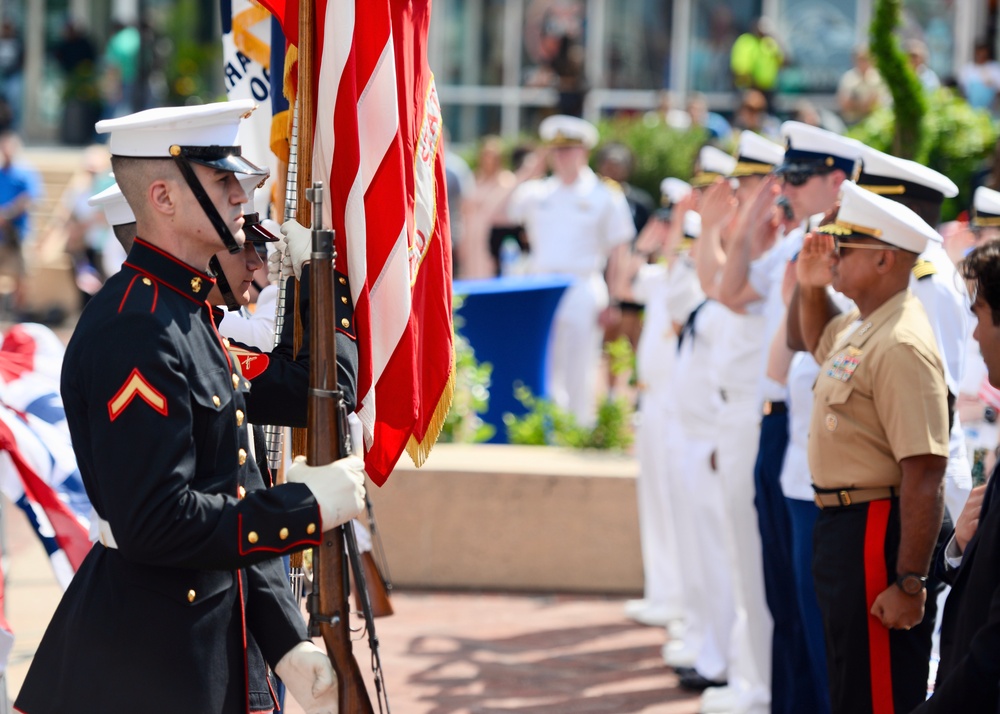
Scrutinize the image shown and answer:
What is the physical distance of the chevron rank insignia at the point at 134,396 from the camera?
276 centimetres

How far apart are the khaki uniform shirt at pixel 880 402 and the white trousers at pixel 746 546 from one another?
4.40 ft

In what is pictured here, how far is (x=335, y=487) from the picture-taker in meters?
2.93

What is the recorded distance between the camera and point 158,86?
2238 cm

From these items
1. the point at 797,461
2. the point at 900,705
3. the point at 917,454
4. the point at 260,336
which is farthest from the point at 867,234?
the point at 260,336

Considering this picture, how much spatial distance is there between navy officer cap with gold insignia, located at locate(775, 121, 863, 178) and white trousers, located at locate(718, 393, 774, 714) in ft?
3.01

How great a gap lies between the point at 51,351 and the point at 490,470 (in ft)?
10.2

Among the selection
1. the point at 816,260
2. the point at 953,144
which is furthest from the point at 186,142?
the point at 953,144

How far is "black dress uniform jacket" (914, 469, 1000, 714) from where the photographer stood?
282 centimetres

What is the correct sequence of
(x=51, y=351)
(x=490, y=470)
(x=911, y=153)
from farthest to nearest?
(x=911, y=153) → (x=490, y=470) → (x=51, y=351)

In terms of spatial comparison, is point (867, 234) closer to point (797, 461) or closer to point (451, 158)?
point (797, 461)

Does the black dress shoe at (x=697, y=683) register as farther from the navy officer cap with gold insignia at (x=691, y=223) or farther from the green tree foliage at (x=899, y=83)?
the green tree foliage at (x=899, y=83)

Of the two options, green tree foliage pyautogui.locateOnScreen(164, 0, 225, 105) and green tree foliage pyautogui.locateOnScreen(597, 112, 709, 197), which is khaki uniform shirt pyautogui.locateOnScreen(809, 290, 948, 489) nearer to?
green tree foliage pyautogui.locateOnScreen(597, 112, 709, 197)

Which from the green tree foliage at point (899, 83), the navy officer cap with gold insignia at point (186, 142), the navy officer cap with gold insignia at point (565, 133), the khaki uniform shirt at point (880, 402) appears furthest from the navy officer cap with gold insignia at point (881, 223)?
the navy officer cap with gold insignia at point (565, 133)

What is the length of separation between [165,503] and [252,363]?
1.92ft
